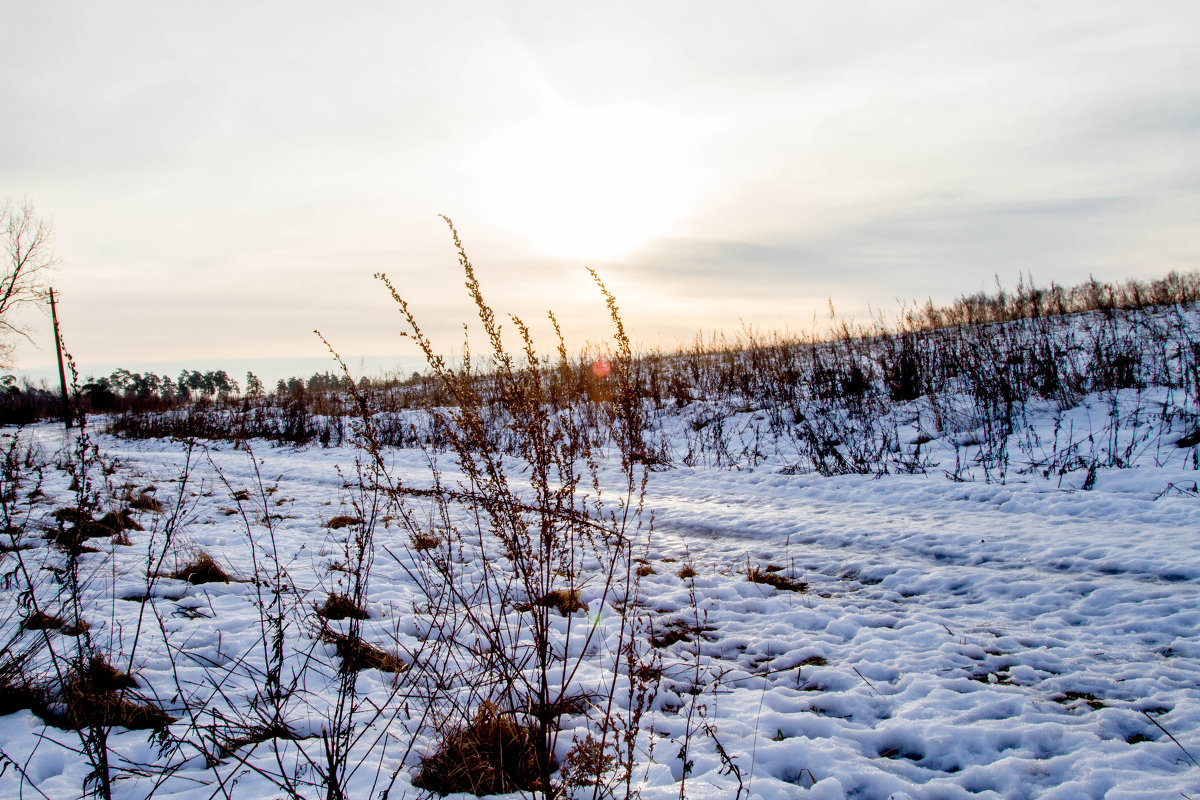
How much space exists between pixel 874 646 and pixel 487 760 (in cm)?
220

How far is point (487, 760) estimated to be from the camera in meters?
2.12

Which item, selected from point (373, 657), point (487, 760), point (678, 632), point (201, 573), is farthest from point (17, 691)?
point (678, 632)

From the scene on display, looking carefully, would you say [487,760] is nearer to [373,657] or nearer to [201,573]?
[373,657]

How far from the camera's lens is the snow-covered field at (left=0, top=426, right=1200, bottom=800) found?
2102mm

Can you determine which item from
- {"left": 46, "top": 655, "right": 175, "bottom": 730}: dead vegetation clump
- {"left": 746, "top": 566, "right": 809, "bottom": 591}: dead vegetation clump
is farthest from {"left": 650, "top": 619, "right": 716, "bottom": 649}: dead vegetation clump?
{"left": 46, "top": 655, "right": 175, "bottom": 730}: dead vegetation clump

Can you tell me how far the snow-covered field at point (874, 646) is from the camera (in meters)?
2.10

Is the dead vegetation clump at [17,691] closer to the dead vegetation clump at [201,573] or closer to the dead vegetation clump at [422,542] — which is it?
the dead vegetation clump at [422,542]

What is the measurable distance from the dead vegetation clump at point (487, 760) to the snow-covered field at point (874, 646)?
164mm

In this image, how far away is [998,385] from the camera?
32.1 feet

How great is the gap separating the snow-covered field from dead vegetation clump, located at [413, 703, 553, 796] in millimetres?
164

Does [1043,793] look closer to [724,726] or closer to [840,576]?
[724,726]

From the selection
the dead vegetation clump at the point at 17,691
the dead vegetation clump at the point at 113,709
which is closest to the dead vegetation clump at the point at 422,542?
the dead vegetation clump at the point at 113,709

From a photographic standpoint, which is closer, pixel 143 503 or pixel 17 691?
pixel 17 691

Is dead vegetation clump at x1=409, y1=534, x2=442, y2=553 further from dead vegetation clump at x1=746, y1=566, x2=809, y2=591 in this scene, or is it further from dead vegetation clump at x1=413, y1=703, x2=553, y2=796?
dead vegetation clump at x1=746, y1=566, x2=809, y2=591
